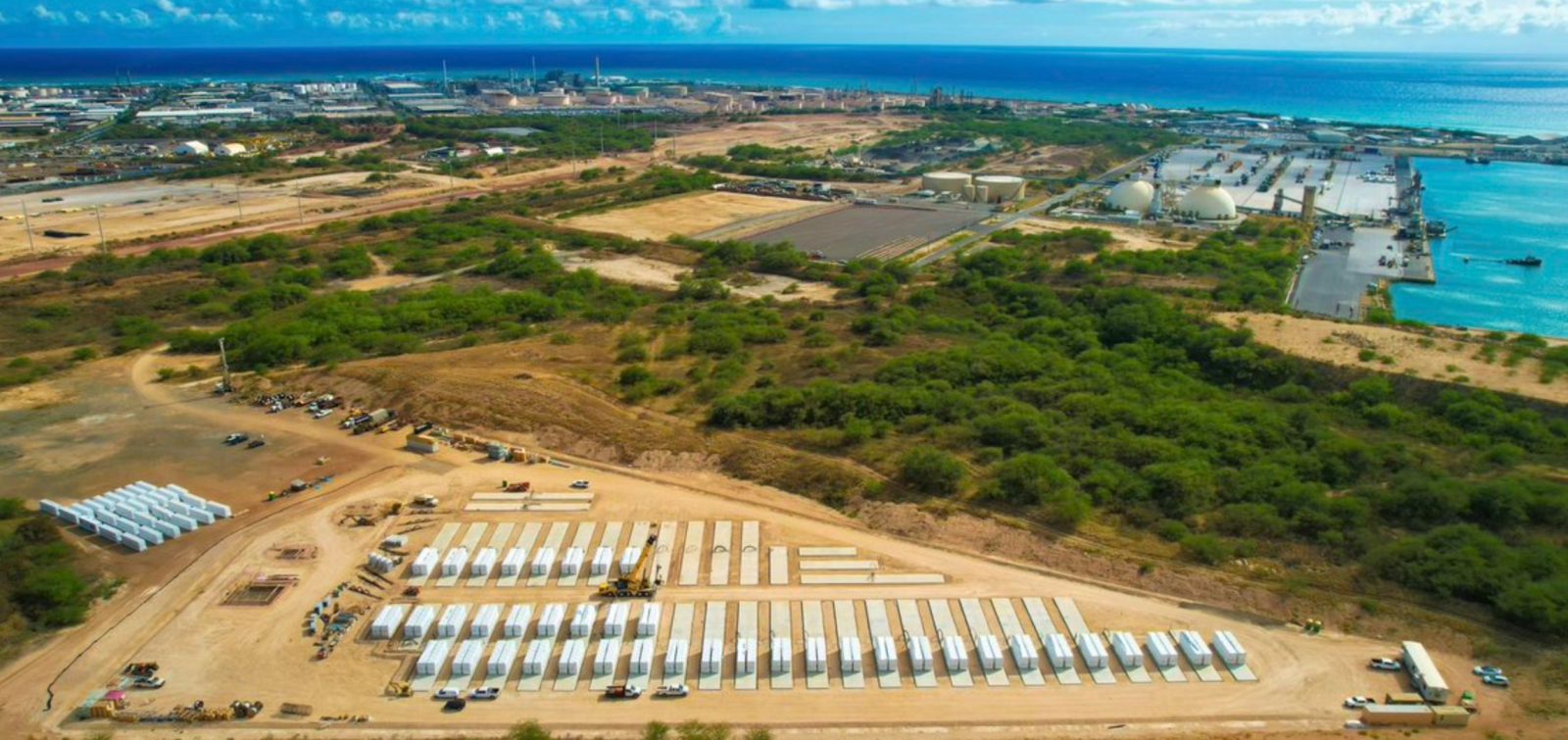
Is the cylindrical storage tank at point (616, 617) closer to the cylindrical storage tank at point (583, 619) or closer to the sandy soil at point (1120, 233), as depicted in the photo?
the cylindrical storage tank at point (583, 619)

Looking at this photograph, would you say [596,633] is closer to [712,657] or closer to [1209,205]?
[712,657]

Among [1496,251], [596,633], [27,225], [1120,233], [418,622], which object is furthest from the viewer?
[1120,233]

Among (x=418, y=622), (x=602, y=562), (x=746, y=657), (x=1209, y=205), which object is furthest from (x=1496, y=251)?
(x=418, y=622)

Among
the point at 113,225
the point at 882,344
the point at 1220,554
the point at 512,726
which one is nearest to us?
the point at 512,726

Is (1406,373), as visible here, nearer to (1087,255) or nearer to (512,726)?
(1087,255)

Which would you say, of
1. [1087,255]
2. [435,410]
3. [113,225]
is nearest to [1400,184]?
[1087,255]
